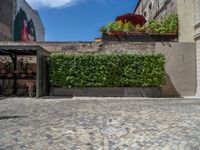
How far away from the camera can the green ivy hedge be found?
507 inches

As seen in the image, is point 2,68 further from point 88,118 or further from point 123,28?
point 88,118

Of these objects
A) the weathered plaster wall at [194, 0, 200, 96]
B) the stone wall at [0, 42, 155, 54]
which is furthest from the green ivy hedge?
the weathered plaster wall at [194, 0, 200, 96]

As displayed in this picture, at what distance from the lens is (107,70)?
1293 cm

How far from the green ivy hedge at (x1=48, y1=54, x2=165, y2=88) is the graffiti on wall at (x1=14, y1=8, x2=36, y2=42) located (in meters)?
13.8

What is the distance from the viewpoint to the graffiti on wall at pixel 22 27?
2505 centimetres

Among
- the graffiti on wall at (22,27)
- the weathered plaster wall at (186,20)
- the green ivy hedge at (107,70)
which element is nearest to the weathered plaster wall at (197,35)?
the weathered plaster wall at (186,20)

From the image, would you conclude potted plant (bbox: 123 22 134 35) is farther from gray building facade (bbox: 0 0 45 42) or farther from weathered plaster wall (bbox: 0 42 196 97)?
gray building facade (bbox: 0 0 45 42)

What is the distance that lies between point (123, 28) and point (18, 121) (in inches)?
381

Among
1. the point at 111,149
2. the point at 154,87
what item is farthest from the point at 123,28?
the point at 111,149

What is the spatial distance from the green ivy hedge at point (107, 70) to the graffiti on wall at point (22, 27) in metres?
13.8

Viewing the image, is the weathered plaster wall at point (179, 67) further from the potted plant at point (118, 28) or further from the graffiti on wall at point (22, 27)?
the graffiti on wall at point (22, 27)

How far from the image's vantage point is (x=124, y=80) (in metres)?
12.8

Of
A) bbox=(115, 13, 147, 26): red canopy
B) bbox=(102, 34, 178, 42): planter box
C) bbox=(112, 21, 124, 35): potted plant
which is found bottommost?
bbox=(102, 34, 178, 42): planter box

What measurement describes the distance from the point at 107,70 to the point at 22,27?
55.4ft
